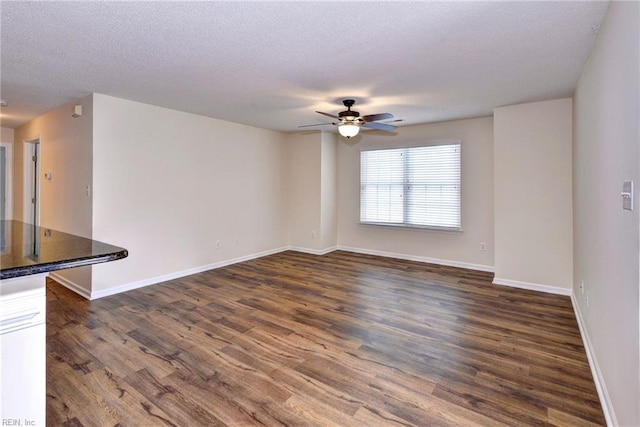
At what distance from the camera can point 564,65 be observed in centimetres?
273

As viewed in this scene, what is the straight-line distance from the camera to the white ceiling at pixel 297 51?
1.92 m

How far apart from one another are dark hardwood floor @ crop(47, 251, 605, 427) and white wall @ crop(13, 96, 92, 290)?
0.84 m

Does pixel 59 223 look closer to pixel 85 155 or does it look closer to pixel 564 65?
pixel 85 155

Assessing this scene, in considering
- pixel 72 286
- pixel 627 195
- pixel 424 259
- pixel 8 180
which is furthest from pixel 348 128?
pixel 8 180

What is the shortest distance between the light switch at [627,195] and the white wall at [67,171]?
4.64 meters

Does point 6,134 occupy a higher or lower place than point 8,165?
higher

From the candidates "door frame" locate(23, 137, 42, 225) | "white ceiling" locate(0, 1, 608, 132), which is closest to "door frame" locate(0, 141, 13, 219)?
"door frame" locate(23, 137, 42, 225)

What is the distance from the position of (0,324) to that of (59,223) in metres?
3.81

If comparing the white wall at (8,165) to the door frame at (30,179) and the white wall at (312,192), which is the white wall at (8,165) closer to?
the door frame at (30,179)

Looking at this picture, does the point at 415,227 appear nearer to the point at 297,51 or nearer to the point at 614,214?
the point at 614,214

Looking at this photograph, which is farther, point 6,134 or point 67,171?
point 6,134

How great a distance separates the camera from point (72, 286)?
13.0 feet

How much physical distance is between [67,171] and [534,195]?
5.95 meters

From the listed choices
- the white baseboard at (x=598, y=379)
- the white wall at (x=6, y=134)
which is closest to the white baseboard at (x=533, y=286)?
the white baseboard at (x=598, y=379)
